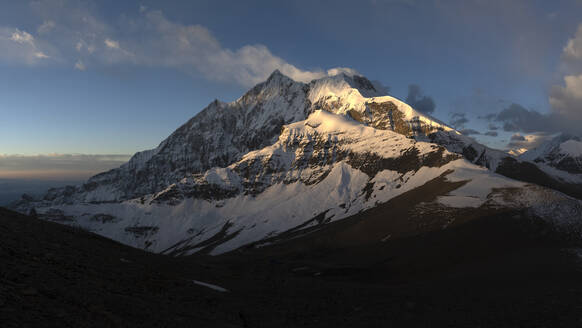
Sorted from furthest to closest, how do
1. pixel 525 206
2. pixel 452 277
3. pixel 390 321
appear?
pixel 525 206 → pixel 452 277 → pixel 390 321

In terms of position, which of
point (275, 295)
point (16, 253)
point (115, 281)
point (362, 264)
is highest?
point (16, 253)

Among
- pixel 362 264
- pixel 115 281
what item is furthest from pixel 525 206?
pixel 115 281

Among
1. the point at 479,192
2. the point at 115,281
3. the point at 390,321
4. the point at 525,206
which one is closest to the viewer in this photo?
the point at 115,281

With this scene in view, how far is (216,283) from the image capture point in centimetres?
3703

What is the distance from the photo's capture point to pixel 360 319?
91.2ft

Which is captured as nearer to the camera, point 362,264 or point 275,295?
point 275,295

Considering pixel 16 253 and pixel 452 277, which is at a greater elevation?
pixel 16 253

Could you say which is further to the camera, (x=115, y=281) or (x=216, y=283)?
(x=216, y=283)

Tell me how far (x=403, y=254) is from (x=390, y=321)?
53.9m

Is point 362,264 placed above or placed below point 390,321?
below

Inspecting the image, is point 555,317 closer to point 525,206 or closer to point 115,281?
point 115,281

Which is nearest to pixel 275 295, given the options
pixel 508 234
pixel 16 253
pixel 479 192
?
pixel 16 253

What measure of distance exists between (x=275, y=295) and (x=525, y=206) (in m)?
79.0

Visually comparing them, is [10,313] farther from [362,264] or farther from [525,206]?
[525,206]
